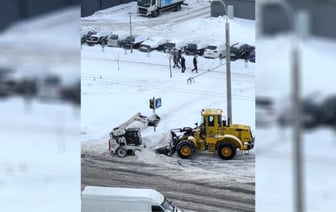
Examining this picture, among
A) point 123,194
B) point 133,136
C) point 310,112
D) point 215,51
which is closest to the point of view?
point 310,112

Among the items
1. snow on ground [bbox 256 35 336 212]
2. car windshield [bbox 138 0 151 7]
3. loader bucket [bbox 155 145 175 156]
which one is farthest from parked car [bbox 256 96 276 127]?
car windshield [bbox 138 0 151 7]

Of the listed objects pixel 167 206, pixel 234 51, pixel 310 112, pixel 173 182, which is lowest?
pixel 167 206

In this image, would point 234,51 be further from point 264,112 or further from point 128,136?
point 128,136

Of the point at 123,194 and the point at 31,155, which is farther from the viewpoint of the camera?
the point at 123,194

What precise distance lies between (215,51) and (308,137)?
723mm

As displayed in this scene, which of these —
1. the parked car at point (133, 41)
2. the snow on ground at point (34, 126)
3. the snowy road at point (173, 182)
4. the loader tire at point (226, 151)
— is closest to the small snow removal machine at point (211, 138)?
the loader tire at point (226, 151)

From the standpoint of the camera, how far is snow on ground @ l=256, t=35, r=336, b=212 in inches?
165

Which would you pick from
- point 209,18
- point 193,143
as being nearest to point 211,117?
point 193,143

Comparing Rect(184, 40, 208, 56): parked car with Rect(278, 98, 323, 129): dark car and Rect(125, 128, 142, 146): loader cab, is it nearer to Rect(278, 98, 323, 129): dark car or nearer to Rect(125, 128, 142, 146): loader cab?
Rect(125, 128, 142, 146): loader cab

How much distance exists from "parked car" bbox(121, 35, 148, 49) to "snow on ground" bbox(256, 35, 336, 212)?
0.77m

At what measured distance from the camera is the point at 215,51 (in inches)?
187

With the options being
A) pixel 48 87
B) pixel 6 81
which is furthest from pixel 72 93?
pixel 6 81

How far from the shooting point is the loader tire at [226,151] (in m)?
4.79

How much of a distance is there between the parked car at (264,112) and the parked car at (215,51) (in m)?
0.33
